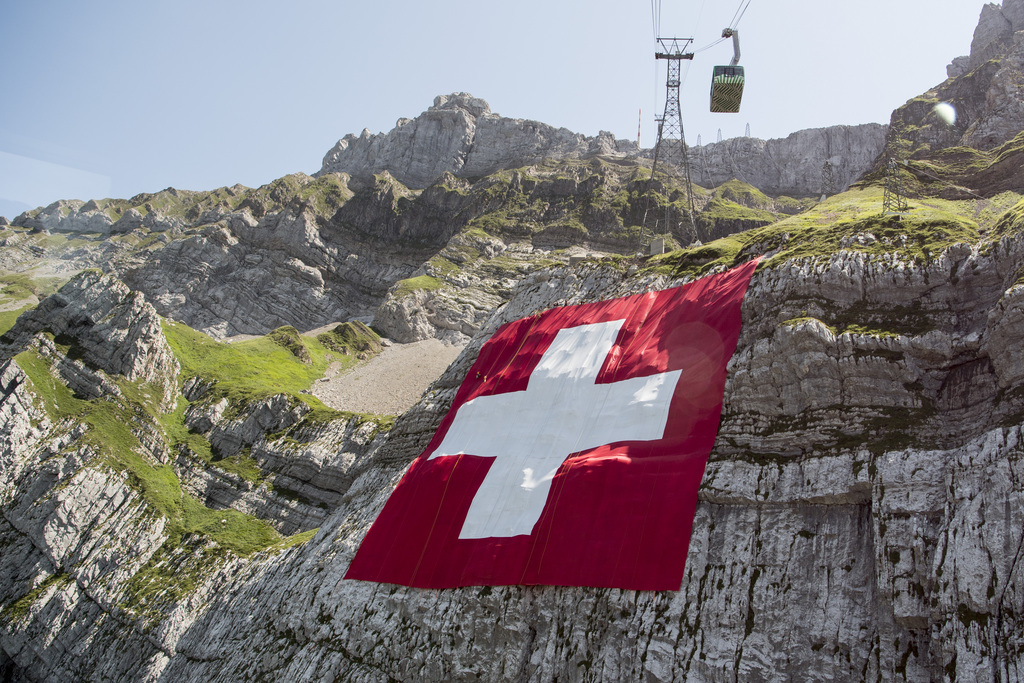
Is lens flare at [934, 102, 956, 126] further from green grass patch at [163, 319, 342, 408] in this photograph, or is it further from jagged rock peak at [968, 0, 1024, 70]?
green grass patch at [163, 319, 342, 408]

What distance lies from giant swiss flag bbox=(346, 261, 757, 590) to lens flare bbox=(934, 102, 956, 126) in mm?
68333

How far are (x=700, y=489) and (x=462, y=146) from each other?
181232 mm

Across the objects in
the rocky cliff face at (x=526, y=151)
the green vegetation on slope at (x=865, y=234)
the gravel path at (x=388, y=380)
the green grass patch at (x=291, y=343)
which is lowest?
the gravel path at (x=388, y=380)

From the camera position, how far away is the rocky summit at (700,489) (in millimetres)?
14641

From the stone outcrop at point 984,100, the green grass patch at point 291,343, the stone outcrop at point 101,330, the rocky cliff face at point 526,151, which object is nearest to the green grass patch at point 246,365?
the green grass patch at point 291,343

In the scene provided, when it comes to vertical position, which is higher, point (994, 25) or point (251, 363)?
point (994, 25)

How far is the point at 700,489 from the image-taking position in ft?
60.8

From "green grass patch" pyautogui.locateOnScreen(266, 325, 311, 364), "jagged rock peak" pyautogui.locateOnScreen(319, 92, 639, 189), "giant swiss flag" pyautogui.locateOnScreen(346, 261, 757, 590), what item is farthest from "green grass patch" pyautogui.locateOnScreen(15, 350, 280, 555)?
"jagged rock peak" pyautogui.locateOnScreen(319, 92, 639, 189)

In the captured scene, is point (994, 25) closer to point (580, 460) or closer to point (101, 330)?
point (580, 460)

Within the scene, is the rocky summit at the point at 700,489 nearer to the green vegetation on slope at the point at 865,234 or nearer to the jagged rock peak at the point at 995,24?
the green vegetation on slope at the point at 865,234

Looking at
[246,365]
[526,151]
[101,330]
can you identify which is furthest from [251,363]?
[526,151]

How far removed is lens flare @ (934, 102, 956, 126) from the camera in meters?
73.0

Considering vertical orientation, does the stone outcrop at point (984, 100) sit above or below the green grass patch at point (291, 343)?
above

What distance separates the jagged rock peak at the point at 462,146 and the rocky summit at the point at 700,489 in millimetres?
108828
